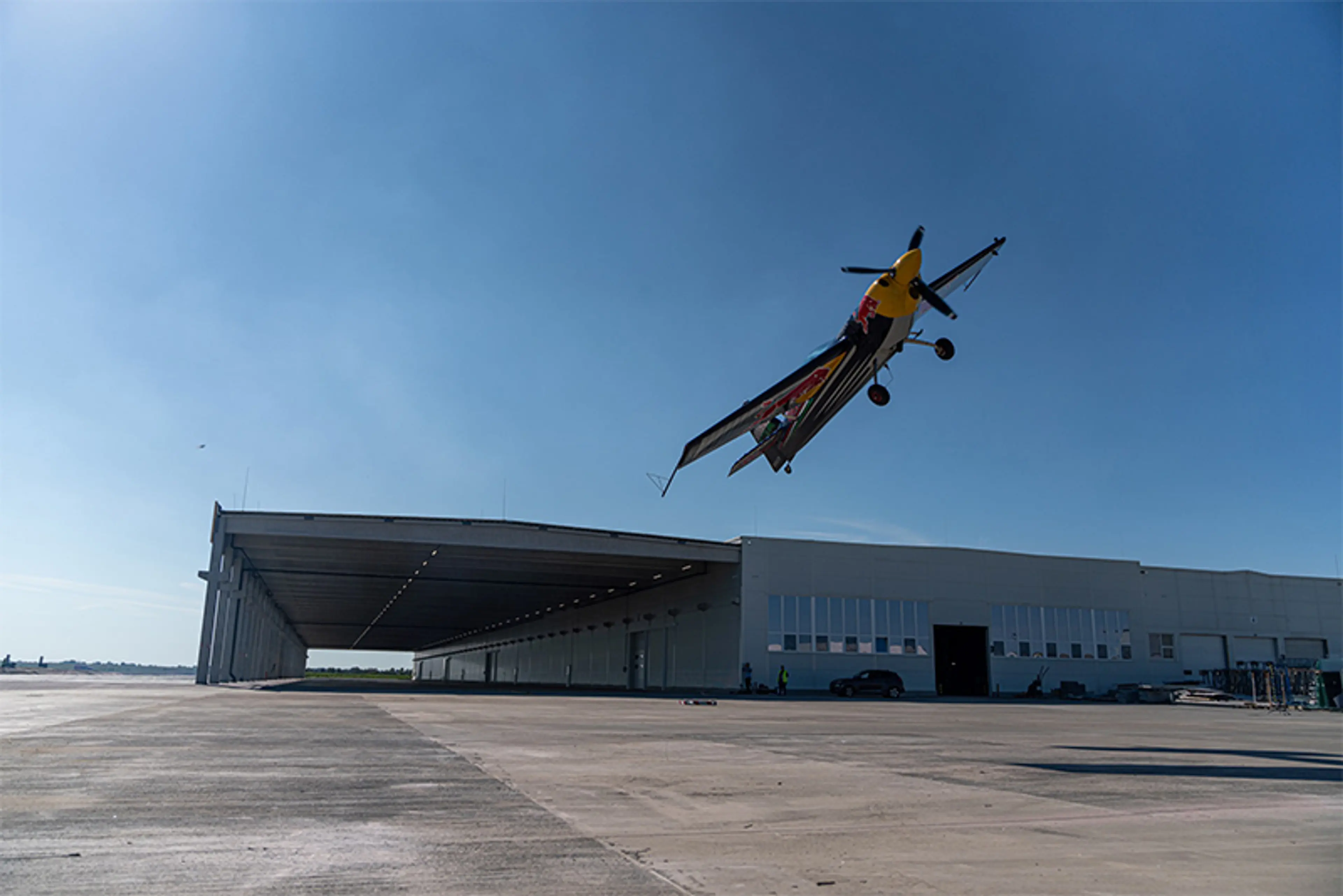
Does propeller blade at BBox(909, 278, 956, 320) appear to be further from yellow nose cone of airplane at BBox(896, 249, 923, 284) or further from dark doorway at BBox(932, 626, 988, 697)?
dark doorway at BBox(932, 626, 988, 697)

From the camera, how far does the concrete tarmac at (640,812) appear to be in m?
4.76

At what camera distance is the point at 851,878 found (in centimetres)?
479

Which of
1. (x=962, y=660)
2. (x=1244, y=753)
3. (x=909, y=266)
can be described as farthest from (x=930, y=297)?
(x=962, y=660)

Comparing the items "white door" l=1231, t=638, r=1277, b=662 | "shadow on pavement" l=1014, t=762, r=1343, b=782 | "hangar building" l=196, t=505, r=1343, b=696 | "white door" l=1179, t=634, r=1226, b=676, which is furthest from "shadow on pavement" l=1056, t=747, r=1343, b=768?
"white door" l=1231, t=638, r=1277, b=662

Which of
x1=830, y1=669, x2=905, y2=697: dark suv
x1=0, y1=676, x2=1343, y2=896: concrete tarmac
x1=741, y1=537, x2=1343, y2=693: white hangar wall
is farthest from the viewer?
x1=741, y1=537, x2=1343, y2=693: white hangar wall

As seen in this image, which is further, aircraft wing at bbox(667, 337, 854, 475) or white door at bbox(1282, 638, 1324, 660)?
white door at bbox(1282, 638, 1324, 660)

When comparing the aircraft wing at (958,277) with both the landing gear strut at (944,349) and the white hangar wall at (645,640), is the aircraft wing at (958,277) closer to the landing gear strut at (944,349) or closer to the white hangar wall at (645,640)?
the landing gear strut at (944,349)

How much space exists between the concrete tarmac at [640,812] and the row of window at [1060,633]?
3589 cm

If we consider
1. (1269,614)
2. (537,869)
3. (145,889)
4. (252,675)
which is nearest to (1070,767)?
(537,869)

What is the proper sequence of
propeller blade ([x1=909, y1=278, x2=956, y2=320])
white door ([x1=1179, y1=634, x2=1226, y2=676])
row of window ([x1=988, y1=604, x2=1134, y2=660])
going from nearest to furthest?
1. propeller blade ([x1=909, y1=278, x2=956, y2=320])
2. row of window ([x1=988, y1=604, x2=1134, y2=660])
3. white door ([x1=1179, y1=634, x2=1226, y2=676])

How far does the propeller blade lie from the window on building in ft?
144

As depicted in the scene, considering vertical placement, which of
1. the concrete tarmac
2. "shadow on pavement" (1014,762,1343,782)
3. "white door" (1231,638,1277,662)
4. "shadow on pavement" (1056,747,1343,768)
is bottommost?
"shadow on pavement" (1056,747,1343,768)

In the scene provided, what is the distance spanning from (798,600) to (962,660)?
Result: 12.2 metres

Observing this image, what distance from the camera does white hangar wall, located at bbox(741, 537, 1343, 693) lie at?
45.7m
